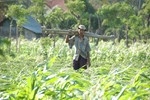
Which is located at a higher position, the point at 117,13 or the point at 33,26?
the point at 117,13

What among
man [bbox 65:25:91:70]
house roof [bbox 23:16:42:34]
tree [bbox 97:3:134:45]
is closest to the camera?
man [bbox 65:25:91:70]

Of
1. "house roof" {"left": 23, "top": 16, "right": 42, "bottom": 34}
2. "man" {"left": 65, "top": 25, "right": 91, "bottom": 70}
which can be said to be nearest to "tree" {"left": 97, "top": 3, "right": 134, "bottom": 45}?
"house roof" {"left": 23, "top": 16, "right": 42, "bottom": 34}

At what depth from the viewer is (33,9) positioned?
25703 mm

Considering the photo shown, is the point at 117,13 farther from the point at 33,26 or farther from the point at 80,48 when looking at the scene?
the point at 80,48

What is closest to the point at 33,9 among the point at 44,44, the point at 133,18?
the point at 133,18

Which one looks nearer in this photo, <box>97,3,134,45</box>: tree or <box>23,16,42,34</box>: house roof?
<box>97,3,134,45</box>: tree

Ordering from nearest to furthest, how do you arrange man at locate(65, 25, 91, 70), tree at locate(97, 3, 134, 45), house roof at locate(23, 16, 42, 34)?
man at locate(65, 25, 91, 70), tree at locate(97, 3, 134, 45), house roof at locate(23, 16, 42, 34)

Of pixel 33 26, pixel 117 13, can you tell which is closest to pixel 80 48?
pixel 117 13

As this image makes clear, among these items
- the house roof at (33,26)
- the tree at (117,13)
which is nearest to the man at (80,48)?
the tree at (117,13)

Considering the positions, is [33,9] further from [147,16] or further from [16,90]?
[16,90]

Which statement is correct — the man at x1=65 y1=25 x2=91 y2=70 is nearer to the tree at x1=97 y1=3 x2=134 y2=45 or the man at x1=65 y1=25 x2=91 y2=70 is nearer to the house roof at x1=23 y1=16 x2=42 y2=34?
the tree at x1=97 y1=3 x2=134 y2=45

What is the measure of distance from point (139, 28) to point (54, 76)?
2327cm

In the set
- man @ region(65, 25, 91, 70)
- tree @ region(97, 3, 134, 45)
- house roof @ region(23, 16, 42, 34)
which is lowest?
house roof @ region(23, 16, 42, 34)

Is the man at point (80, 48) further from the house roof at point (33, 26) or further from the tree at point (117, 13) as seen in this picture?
the house roof at point (33, 26)
